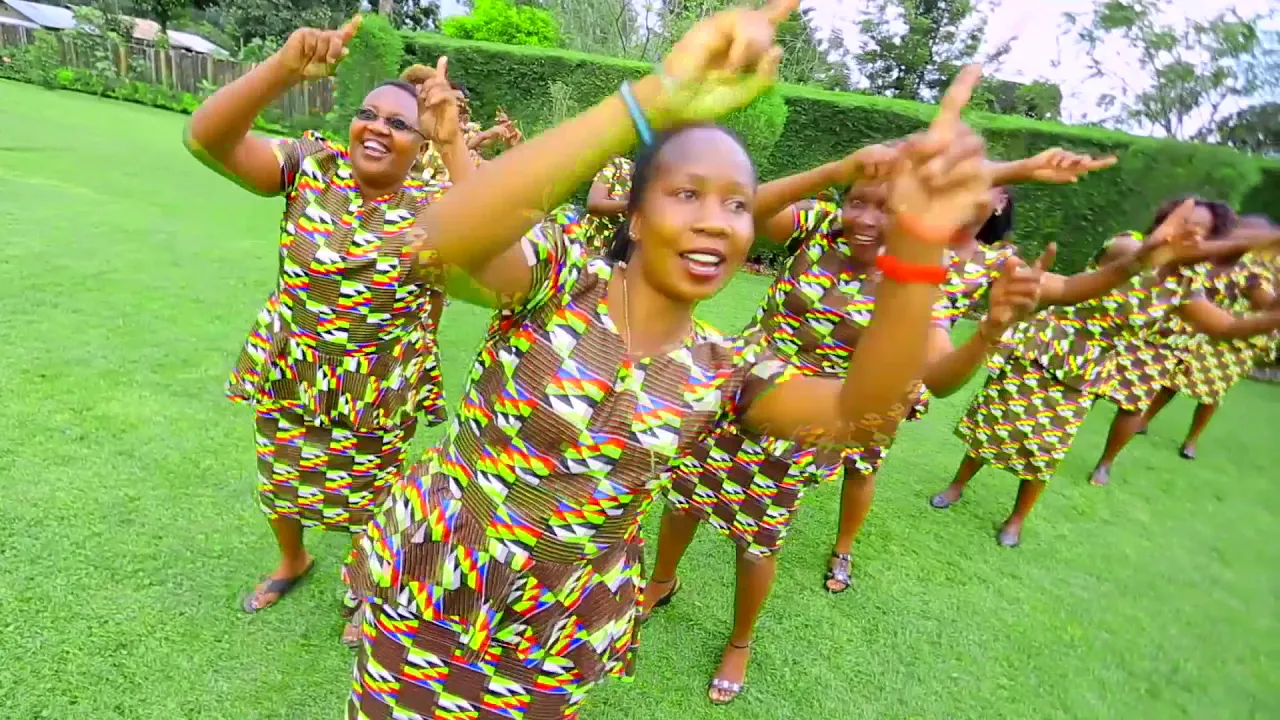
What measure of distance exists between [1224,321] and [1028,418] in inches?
38.2

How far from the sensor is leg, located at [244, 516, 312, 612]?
2.84 m

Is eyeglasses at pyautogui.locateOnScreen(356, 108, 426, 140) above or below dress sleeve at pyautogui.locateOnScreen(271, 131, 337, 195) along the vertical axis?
above

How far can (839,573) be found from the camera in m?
3.71

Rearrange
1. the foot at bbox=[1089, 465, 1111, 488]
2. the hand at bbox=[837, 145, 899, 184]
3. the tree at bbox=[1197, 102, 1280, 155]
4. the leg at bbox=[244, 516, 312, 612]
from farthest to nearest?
the foot at bbox=[1089, 465, 1111, 488] < the leg at bbox=[244, 516, 312, 612] < the hand at bbox=[837, 145, 899, 184] < the tree at bbox=[1197, 102, 1280, 155]

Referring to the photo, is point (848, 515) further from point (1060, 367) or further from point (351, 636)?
point (351, 636)

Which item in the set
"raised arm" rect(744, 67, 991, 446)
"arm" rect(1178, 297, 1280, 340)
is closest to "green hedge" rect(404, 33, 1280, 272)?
"arm" rect(1178, 297, 1280, 340)

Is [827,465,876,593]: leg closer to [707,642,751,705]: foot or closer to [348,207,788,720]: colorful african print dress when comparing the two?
[707,642,751,705]: foot

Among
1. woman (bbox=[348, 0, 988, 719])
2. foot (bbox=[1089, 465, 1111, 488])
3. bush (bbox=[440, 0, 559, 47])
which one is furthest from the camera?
bush (bbox=[440, 0, 559, 47])

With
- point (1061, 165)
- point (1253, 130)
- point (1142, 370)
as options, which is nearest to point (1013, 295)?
point (1061, 165)

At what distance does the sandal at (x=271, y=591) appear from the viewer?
2.85 metres

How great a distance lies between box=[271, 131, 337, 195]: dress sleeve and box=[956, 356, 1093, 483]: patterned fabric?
3.54 metres

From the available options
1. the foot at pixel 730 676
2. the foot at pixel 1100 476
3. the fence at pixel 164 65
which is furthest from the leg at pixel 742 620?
the fence at pixel 164 65

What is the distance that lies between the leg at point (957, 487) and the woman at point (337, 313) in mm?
3443

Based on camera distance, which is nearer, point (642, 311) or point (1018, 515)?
point (642, 311)
